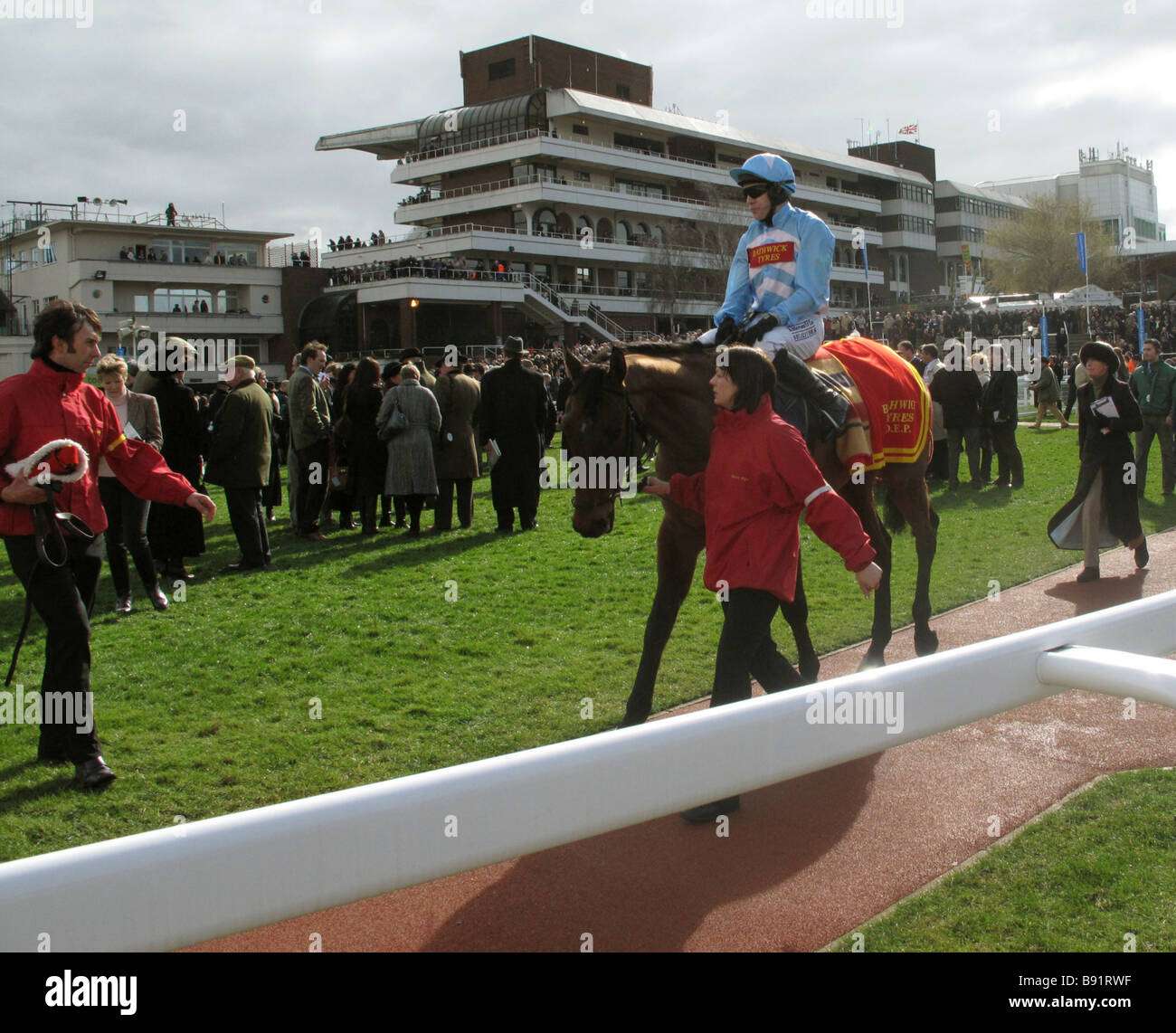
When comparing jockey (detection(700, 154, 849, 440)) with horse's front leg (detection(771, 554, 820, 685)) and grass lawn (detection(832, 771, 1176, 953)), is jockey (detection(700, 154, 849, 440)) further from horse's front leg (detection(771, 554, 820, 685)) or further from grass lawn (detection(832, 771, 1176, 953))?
grass lawn (detection(832, 771, 1176, 953))

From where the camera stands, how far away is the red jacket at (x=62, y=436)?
4.59m

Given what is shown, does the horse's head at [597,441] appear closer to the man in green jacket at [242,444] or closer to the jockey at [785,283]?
the jockey at [785,283]

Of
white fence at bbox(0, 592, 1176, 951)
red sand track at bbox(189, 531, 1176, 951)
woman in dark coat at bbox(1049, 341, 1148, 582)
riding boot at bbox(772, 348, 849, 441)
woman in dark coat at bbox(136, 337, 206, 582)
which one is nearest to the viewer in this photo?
white fence at bbox(0, 592, 1176, 951)

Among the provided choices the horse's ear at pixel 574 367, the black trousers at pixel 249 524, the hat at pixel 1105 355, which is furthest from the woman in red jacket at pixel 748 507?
the black trousers at pixel 249 524

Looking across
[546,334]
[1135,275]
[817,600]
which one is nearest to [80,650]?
[817,600]

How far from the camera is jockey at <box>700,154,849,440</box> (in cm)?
502

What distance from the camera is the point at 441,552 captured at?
10648 mm

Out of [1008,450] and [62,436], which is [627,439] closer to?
[62,436]

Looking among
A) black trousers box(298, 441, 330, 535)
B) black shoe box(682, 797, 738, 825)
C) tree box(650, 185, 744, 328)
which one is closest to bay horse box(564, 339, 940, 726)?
black shoe box(682, 797, 738, 825)

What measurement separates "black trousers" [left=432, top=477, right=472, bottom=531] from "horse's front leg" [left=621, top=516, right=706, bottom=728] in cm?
729

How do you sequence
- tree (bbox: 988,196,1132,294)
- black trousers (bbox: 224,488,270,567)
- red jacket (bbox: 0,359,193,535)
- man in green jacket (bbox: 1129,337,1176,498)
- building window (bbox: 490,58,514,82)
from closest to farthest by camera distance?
red jacket (bbox: 0,359,193,535) → black trousers (bbox: 224,488,270,567) → man in green jacket (bbox: 1129,337,1176,498) → building window (bbox: 490,58,514,82) → tree (bbox: 988,196,1132,294)

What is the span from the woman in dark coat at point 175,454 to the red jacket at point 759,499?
21.3ft
